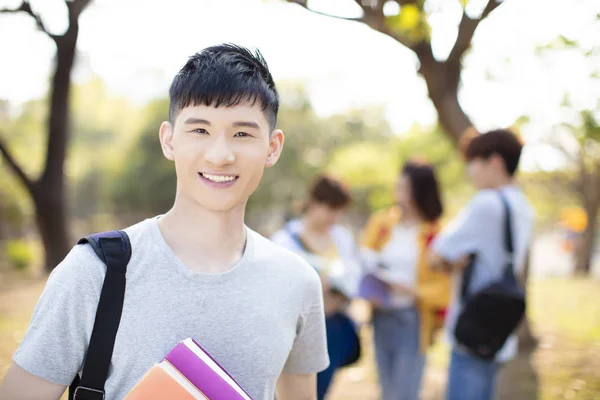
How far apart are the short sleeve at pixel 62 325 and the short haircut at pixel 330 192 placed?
2655 mm

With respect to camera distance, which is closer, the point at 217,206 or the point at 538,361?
the point at 217,206

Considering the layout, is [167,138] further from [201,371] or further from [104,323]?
[201,371]

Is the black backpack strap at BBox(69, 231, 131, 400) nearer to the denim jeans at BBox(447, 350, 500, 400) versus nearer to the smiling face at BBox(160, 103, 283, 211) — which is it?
the smiling face at BBox(160, 103, 283, 211)

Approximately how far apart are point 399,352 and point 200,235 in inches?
102

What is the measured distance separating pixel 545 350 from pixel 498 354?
4.02 meters

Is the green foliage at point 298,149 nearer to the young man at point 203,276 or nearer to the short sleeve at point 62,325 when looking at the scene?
the young man at point 203,276

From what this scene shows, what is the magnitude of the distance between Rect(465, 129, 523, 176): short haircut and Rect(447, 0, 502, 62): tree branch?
272 cm

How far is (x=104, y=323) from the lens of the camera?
1288 millimetres

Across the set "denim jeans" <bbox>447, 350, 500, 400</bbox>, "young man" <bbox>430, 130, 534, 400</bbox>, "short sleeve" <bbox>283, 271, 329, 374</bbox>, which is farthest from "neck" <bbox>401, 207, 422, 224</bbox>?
"short sleeve" <bbox>283, 271, 329, 374</bbox>

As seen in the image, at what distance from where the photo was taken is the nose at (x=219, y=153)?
1392 mm

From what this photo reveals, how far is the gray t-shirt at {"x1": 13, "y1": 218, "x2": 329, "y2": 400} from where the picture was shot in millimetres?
1274

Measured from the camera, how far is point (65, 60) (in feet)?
30.0

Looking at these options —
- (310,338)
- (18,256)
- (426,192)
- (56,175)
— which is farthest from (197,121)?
(18,256)

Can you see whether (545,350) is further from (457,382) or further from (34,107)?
(34,107)
